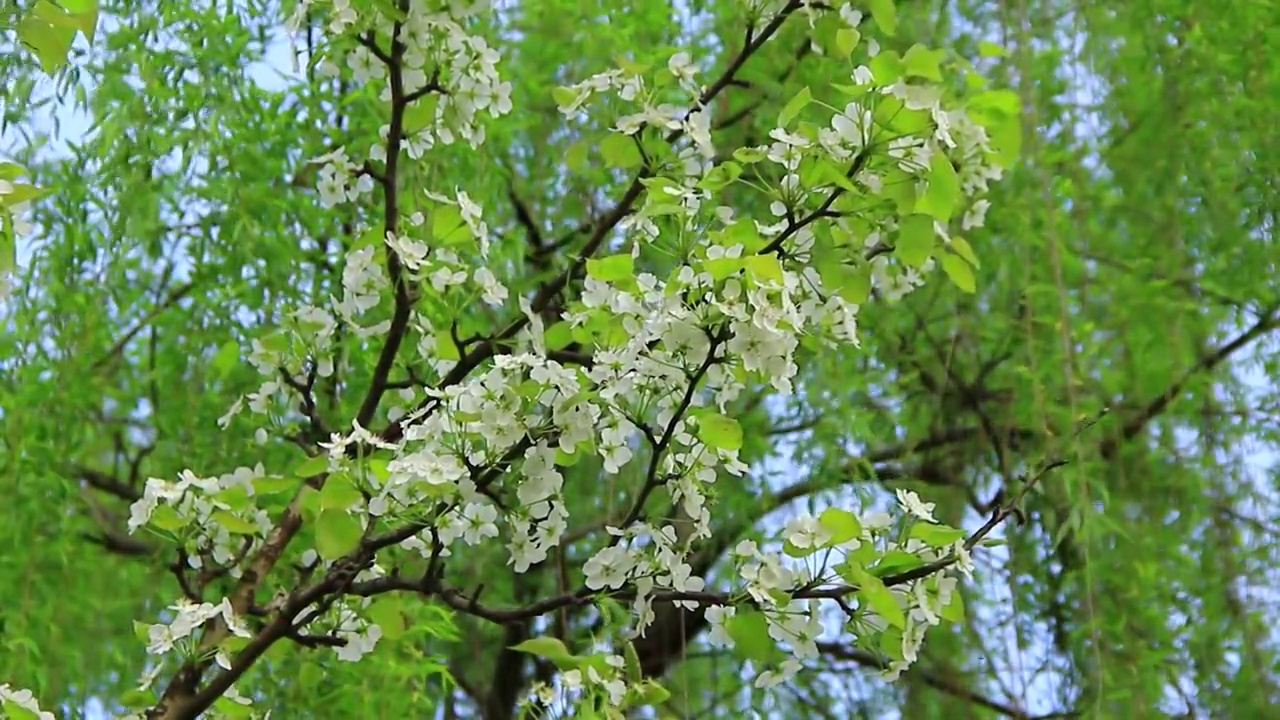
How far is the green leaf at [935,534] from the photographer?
0.94m

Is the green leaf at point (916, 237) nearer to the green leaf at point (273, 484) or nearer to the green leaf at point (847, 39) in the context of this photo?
→ the green leaf at point (847, 39)

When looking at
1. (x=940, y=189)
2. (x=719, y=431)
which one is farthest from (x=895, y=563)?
(x=940, y=189)

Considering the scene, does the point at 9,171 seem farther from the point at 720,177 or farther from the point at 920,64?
the point at 920,64

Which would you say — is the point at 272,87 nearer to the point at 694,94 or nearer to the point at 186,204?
the point at 186,204

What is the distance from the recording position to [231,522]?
113cm

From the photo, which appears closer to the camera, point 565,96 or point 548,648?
point 548,648

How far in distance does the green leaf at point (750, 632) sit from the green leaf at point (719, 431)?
0.12 metres

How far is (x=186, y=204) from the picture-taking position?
1.76 metres

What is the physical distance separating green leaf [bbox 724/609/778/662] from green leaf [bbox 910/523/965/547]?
4.8 inches

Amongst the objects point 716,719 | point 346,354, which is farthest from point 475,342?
point 716,719

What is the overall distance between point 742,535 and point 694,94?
0.90 metres

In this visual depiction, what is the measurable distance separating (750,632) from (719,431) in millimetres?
138

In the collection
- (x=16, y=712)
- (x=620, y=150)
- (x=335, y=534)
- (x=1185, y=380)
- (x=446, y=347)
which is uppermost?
(x=1185, y=380)

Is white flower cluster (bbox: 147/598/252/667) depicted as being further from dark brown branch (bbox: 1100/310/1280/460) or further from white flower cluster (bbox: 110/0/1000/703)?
dark brown branch (bbox: 1100/310/1280/460)
